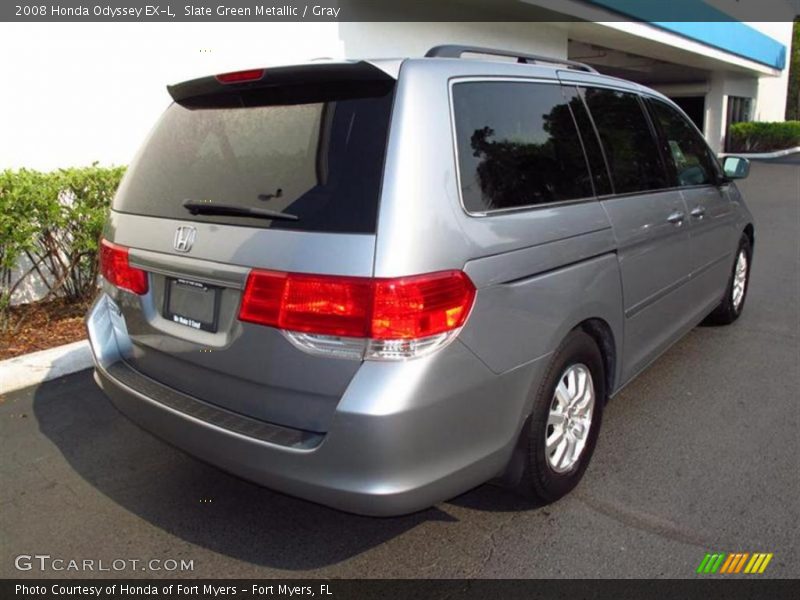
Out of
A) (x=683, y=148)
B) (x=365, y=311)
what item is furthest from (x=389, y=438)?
(x=683, y=148)

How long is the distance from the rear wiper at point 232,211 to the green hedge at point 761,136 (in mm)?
31326

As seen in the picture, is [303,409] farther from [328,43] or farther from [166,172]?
[328,43]

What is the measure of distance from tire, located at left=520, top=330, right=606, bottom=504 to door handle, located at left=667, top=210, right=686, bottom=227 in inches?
45.3

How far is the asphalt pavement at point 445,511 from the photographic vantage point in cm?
259

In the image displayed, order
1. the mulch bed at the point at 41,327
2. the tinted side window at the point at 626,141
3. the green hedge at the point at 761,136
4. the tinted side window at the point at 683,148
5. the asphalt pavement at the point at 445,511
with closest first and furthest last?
the asphalt pavement at the point at 445,511 → the tinted side window at the point at 626,141 → the tinted side window at the point at 683,148 → the mulch bed at the point at 41,327 → the green hedge at the point at 761,136

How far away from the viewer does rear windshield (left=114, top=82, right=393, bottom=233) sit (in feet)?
7.20

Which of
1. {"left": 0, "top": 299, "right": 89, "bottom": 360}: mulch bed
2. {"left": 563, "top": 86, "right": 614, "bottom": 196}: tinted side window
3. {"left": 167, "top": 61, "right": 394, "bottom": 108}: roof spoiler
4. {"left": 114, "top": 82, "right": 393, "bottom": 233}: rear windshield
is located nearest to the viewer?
{"left": 114, "top": 82, "right": 393, "bottom": 233}: rear windshield

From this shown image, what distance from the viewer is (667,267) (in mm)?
3738

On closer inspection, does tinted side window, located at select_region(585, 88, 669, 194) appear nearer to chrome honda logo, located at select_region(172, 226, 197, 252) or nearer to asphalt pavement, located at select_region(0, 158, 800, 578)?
asphalt pavement, located at select_region(0, 158, 800, 578)

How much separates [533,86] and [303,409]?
174 cm

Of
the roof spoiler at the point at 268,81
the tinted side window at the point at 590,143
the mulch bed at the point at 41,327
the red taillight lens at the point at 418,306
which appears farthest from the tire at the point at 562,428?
the mulch bed at the point at 41,327

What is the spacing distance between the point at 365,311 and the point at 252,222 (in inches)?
22.4
